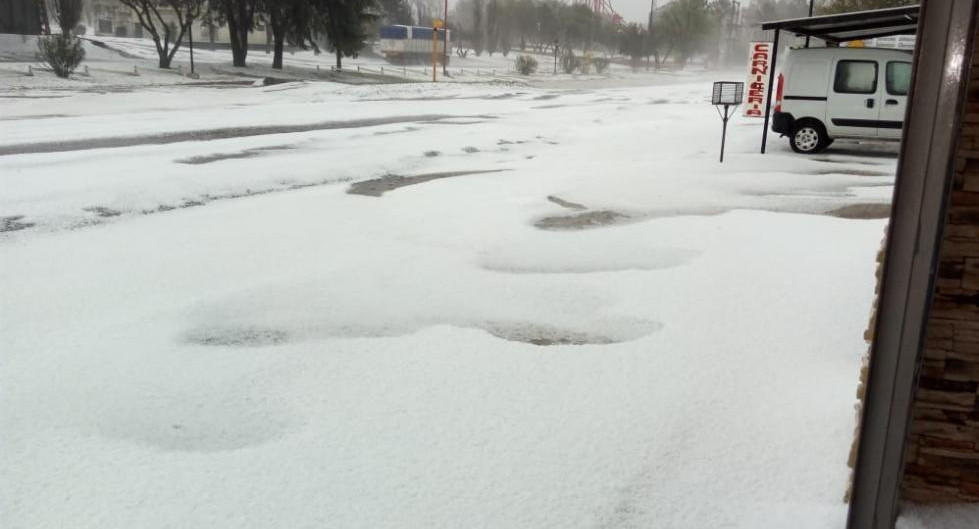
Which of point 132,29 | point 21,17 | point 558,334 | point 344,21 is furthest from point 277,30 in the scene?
point 132,29

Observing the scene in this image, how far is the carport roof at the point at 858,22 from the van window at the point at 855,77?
68 cm

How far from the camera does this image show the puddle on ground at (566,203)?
333 inches

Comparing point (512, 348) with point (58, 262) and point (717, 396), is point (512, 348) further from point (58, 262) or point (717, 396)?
point (58, 262)

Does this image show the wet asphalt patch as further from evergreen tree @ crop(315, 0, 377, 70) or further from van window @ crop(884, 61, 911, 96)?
evergreen tree @ crop(315, 0, 377, 70)

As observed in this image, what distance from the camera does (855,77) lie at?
1309 centimetres

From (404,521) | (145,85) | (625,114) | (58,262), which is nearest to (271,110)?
(625,114)

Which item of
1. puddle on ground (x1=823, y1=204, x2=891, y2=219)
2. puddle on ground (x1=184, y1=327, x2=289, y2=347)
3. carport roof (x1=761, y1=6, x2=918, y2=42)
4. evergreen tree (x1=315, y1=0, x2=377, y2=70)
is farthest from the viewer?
evergreen tree (x1=315, y1=0, x2=377, y2=70)

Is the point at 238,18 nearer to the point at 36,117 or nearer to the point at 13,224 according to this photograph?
the point at 36,117

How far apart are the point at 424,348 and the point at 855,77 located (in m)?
11.5

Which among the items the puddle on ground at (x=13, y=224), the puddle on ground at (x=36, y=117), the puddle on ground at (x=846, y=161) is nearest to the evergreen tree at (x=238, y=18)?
the puddle on ground at (x=36, y=117)

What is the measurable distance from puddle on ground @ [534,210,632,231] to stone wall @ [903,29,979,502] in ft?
17.0

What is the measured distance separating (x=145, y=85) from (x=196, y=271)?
26.7m

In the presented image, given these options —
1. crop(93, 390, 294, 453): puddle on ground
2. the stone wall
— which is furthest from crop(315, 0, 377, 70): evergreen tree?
the stone wall

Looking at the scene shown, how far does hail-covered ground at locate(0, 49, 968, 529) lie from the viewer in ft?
9.35
